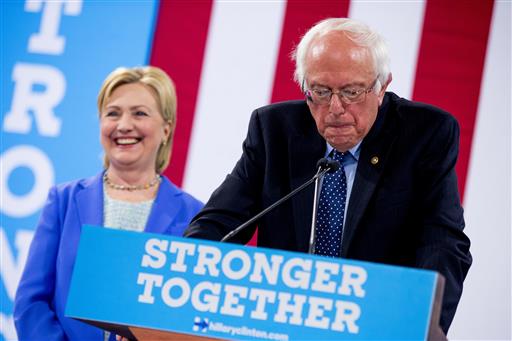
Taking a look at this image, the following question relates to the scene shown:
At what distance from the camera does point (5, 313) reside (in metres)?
3.59

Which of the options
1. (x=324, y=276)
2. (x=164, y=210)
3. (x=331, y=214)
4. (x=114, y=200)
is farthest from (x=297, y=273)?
(x=114, y=200)

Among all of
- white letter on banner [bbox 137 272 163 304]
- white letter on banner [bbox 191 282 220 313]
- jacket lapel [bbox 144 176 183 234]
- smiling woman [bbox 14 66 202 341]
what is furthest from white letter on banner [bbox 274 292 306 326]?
jacket lapel [bbox 144 176 183 234]

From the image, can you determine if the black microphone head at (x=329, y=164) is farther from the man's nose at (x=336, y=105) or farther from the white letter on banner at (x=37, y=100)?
the white letter on banner at (x=37, y=100)

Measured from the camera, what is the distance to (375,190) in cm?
198

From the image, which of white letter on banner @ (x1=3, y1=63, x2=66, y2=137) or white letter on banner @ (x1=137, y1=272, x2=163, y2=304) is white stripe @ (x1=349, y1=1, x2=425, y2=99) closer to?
white letter on banner @ (x1=3, y1=63, x2=66, y2=137)

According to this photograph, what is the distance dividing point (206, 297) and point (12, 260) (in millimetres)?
2448

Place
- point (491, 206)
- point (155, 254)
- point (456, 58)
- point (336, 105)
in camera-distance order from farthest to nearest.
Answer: point (456, 58)
point (491, 206)
point (336, 105)
point (155, 254)

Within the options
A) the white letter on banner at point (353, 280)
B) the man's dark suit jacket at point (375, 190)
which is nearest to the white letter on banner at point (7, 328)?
the man's dark suit jacket at point (375, 190)

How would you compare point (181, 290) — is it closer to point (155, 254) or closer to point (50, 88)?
point (155, 254)

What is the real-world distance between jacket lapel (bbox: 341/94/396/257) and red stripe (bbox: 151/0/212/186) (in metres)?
1.71

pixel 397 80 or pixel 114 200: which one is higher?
pixel 397 80

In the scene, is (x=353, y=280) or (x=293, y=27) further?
(x=293, y=27)

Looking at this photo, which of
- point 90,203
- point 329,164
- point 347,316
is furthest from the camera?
point 90,203

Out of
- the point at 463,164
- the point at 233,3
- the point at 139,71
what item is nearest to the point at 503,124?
the point at 463,164
